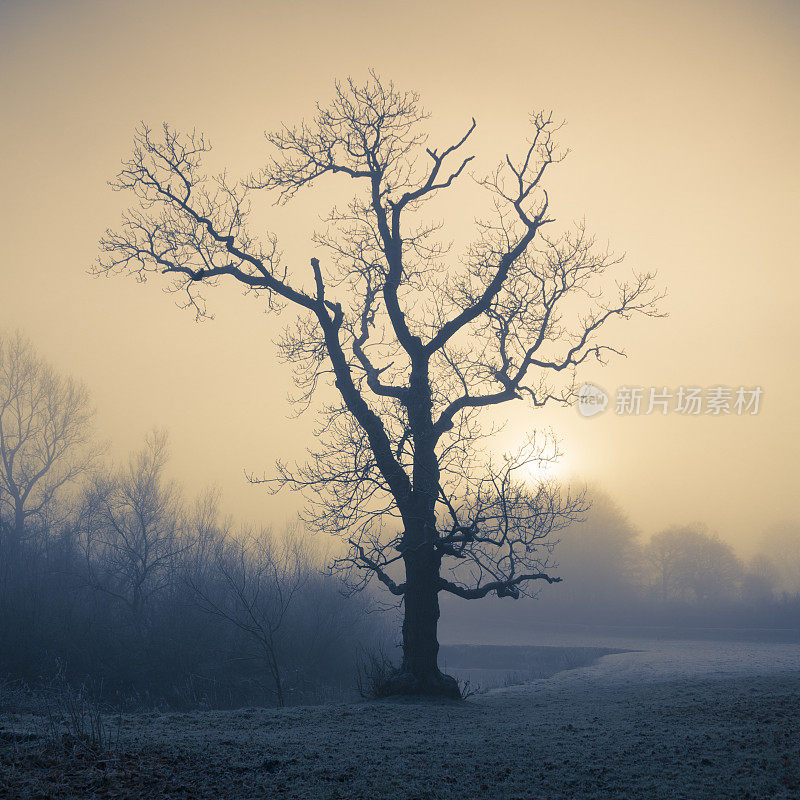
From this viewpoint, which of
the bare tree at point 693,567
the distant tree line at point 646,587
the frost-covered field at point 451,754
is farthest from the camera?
the bare tree at point 693,567

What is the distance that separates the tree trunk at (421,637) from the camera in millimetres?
12500

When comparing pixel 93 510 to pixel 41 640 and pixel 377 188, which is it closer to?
pixel 41 640

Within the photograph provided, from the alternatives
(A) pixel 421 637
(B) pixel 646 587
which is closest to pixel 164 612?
(A) pixel 421 637

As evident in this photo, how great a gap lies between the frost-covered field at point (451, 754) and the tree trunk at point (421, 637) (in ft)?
7.42

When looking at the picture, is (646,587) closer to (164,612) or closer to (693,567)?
(693,567)

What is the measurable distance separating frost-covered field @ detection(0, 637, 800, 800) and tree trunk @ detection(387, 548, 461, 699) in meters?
2.26

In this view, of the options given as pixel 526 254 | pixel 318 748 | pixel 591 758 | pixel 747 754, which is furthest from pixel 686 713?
pixel 526 254

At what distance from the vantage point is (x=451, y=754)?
6.92m

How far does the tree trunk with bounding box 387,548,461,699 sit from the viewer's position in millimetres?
12500

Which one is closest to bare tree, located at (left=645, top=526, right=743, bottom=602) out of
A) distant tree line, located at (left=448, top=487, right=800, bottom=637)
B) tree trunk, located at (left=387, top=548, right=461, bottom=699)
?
distant tree line, located at (left=448, top=487, right=800, bottom=637)

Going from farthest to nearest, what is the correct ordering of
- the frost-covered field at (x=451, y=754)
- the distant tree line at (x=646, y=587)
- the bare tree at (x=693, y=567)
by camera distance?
the bare tree at (x=693, y=567) < the distant tree line at (x=646, y=587) < the frost-covered field at (x=451, y=754)

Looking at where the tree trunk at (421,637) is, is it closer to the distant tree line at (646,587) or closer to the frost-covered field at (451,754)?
the frost-covered field at (451,754)

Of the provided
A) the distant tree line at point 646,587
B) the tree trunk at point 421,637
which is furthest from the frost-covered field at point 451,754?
the distant tree line at point 646,587

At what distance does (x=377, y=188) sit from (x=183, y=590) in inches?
740
